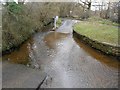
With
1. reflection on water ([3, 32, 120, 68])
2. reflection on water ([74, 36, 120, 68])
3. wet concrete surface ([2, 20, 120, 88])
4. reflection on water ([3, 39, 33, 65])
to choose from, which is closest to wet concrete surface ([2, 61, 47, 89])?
wet concrete surface ([2, 20, 120, 88])

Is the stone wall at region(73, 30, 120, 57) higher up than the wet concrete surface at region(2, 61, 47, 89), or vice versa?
the stone wall at region(73, 30, 120, 57)

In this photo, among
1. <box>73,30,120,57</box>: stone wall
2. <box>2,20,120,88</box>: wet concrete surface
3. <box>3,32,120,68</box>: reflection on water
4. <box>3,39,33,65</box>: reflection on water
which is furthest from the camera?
<box>73,30,120,57</box>: stone wall

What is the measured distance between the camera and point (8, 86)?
6.93 m

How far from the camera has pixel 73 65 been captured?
9.84 metres

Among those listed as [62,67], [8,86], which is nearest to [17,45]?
[62,67]

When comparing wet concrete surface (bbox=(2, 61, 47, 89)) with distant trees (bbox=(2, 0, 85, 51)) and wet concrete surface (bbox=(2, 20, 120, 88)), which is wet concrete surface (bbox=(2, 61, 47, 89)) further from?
distant trees (bbox=(2, 0, 85, 51))

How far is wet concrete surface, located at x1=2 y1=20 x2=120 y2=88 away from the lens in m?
7.83

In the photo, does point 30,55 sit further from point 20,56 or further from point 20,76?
point 20,76

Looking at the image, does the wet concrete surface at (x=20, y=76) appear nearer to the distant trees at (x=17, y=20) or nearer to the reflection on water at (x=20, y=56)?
the reflection on water at (x=20, y=56)

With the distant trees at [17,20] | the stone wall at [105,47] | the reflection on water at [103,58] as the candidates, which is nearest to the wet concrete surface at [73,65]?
the reflection on water at [103,58]

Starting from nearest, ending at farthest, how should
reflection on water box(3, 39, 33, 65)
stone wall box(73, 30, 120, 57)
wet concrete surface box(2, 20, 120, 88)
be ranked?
1. wet concrete surface box(2, 20, 120, 88)
2. reflection on water box(3, 39, 33, 65)
3. stone wall box(73, 30, 120, 57)

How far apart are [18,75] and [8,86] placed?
3.40 feet

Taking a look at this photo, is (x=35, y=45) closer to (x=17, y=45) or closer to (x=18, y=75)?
(x=17, y=45)

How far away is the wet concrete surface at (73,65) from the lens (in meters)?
7.83
